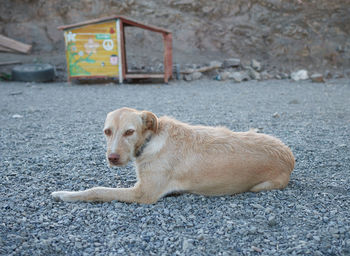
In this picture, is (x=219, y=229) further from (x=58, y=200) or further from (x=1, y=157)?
(x=1, y=157)

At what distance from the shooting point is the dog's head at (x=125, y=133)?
3.74 metres

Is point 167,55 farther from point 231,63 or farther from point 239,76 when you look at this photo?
point 231,63

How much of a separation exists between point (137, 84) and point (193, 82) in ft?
10.3

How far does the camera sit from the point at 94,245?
310 cm

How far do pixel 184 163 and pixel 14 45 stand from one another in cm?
1909

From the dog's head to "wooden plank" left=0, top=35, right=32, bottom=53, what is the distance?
18408 mm

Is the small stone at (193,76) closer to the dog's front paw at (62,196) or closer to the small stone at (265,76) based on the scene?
the small stone at (265,76)

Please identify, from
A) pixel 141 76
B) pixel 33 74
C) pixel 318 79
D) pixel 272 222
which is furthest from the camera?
pixel 318 79

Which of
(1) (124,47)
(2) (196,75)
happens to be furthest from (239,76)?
(1) (124,47)

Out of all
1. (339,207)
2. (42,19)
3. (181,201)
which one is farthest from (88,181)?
(42,19)

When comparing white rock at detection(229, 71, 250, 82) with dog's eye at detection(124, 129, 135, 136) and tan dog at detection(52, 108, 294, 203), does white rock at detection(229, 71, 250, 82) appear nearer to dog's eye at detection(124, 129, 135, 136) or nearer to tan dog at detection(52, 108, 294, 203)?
tan dog at detection(52, 108, 294, 203)

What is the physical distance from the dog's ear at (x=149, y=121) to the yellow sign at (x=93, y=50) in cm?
1278

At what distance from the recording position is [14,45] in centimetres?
1931

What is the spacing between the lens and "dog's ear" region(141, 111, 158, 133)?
13.0 feet
